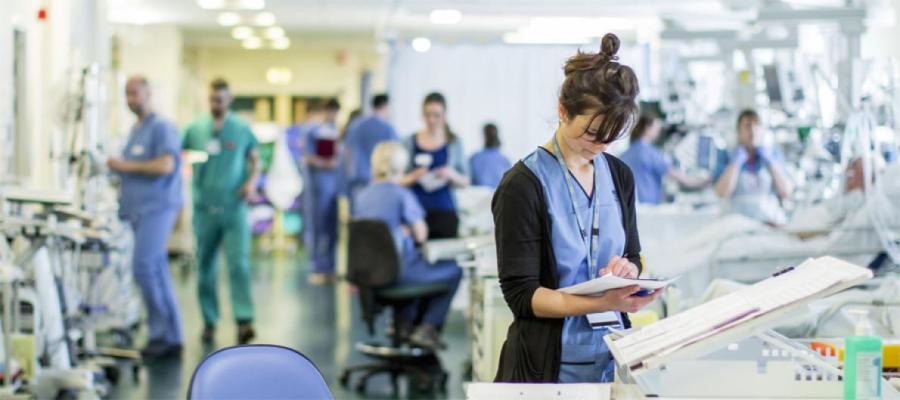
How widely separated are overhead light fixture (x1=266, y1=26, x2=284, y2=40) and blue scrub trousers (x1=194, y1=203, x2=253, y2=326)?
26.6 feet

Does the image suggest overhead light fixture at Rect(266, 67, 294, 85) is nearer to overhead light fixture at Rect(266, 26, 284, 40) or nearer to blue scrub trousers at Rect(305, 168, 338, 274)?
overhead light fixture at Rect(266, 26, 284, 40)

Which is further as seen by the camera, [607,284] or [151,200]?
[151,200]

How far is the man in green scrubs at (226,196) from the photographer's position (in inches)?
311

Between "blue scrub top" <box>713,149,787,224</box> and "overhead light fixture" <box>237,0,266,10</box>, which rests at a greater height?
"overhead light fixture" <box>237,0,266,10</box>

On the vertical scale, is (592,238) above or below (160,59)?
below

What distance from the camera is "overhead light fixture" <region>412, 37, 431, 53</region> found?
33.5ft

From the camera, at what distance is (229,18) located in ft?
47.9

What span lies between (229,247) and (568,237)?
17.2ft

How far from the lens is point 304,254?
50.4 feet

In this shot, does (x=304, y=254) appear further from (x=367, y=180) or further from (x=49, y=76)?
(x=49, y=76)

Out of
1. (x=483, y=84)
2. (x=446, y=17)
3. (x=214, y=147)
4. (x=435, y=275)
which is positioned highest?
(x=446, y=17)

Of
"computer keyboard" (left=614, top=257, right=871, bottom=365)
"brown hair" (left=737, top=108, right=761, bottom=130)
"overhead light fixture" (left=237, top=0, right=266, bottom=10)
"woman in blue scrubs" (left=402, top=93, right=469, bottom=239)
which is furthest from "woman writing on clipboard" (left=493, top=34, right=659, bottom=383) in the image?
"overhead light fixture" (left=237, top=0, right=266, bottom=10)

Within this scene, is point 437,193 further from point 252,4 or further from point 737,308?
point 252,4

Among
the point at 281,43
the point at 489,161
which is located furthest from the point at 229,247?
the point at 281,43
